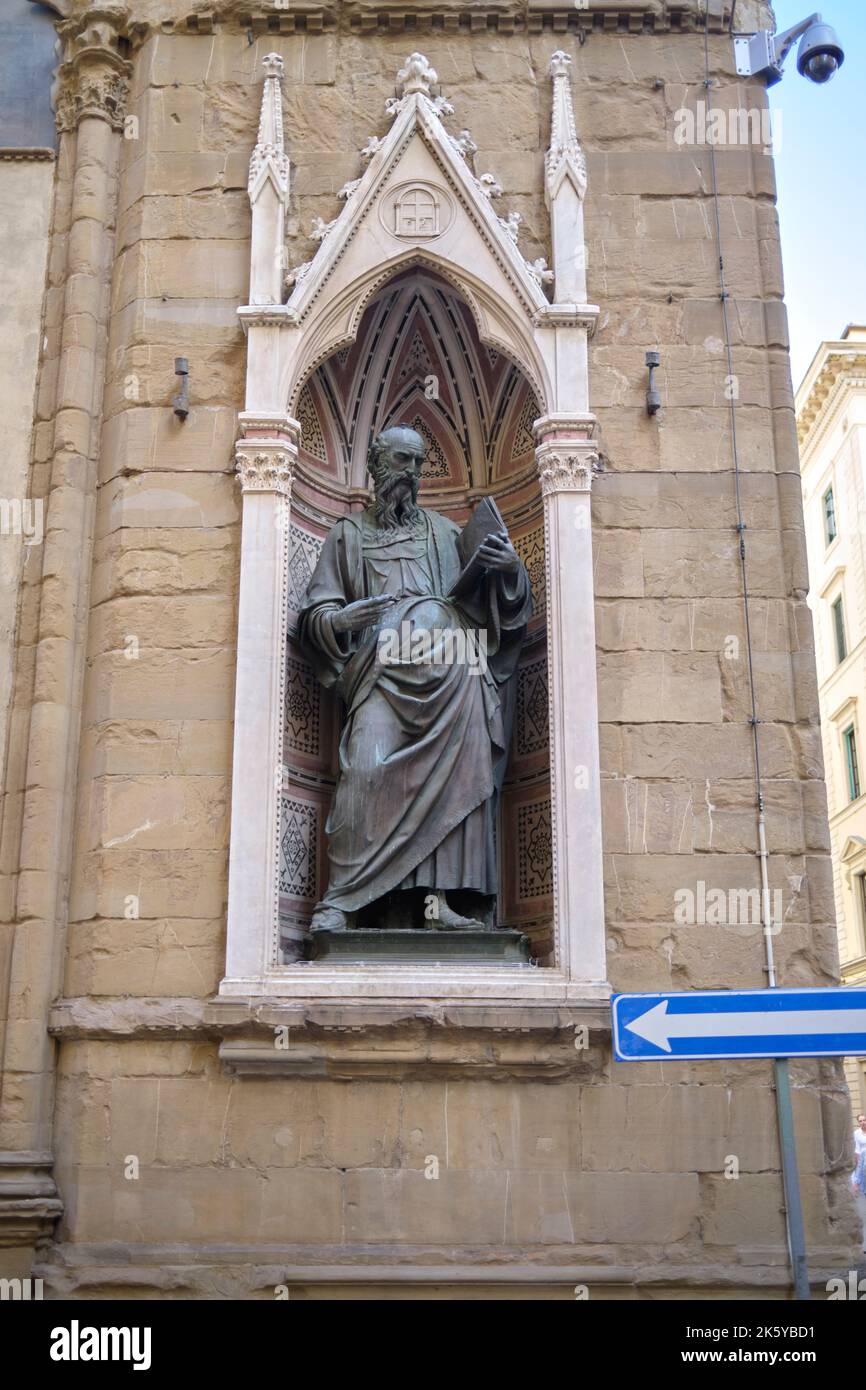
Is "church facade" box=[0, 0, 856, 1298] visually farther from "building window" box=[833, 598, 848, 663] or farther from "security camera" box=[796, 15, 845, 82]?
"building window" box=[833, 598, 848, 663]

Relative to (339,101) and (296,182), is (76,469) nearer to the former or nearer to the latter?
(296,182)

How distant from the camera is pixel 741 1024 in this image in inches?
206

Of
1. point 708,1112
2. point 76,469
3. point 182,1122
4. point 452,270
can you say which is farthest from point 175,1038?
point 452,270

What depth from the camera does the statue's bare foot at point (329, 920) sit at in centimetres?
773

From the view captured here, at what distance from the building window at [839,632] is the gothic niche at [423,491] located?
951 inches

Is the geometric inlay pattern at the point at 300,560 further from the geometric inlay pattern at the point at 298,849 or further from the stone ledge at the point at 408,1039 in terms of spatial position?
the stone ledge at the point at 408,1039

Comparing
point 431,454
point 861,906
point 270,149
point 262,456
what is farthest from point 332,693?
point 861,906

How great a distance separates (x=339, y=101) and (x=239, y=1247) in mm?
6529

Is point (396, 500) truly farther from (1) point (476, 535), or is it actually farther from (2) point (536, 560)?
(2) point (536, 560)

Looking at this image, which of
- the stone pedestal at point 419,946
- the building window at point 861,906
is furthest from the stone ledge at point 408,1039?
the building window at point 861,906

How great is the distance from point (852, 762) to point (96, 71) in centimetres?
2605

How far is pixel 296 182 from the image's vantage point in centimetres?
888

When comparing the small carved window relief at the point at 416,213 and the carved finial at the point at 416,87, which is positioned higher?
the carved finial at the point at 416,87

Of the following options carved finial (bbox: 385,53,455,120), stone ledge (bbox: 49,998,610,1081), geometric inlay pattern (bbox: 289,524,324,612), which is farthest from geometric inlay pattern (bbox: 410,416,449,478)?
stone ledge (bbox: 49,998,610,1081)
